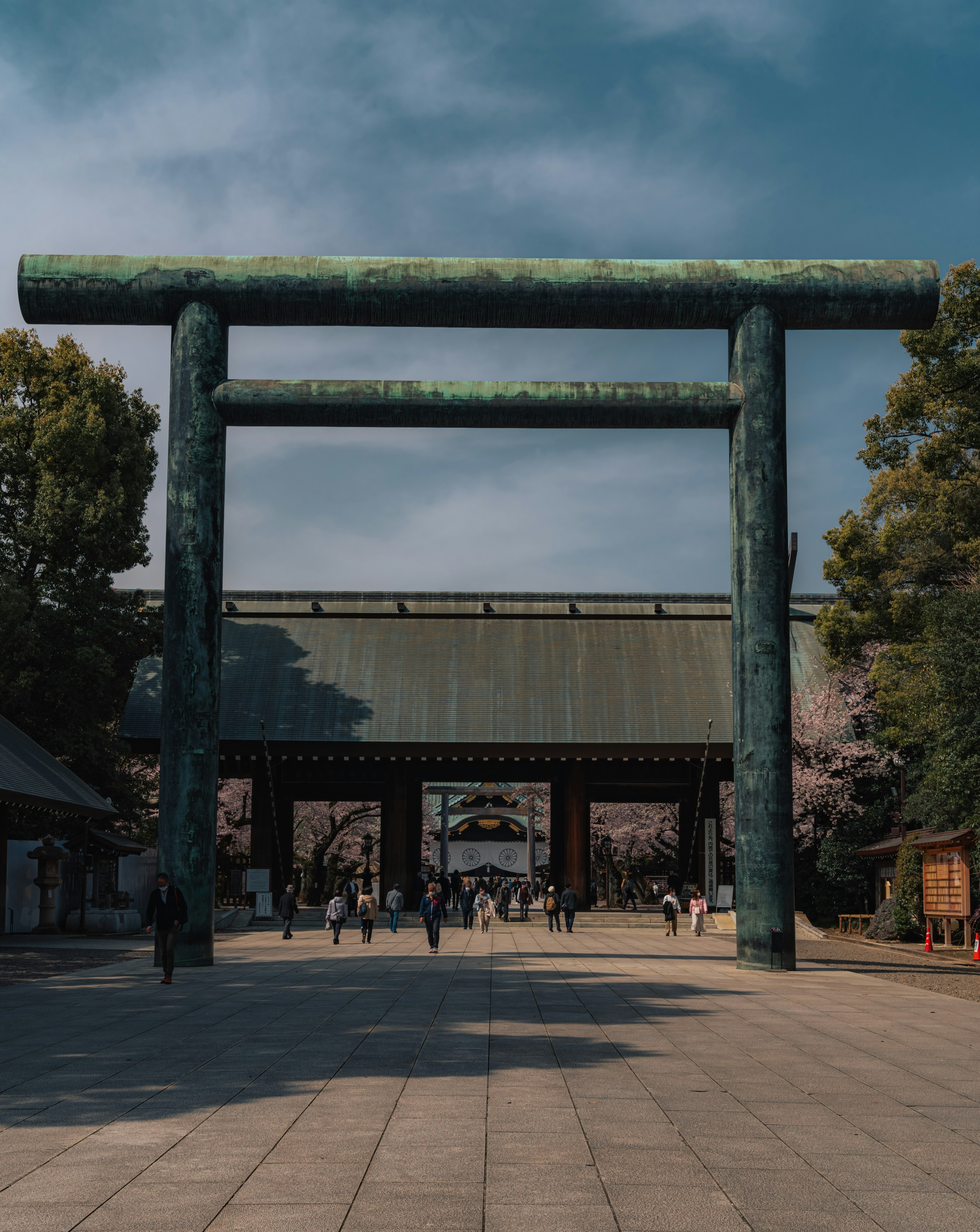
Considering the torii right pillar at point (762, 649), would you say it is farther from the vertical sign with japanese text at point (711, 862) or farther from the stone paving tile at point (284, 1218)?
the vertical sign with japanese text at point (711, 862)

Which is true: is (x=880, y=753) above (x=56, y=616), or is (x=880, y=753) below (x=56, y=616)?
below

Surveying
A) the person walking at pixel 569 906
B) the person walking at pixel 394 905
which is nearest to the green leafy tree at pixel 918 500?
the person walking at pixel 569 906

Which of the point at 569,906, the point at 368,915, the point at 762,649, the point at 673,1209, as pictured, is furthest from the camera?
the point at 569,906

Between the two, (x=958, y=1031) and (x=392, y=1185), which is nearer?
(x=392, y=1185)

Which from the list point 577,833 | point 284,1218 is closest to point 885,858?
point 577,833

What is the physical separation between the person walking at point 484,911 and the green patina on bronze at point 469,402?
15.8 metres

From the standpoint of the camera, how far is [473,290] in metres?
20.3

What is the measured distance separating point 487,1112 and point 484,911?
2442 centimetres

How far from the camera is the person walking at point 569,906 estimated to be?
32.0 meters

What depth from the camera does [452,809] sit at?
57.9 m

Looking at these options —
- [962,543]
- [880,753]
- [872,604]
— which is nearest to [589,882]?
[880,753]

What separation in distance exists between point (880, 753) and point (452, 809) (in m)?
26.1

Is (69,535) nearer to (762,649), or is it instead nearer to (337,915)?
(337,915)

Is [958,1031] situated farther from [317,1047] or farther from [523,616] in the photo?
[523,616]
